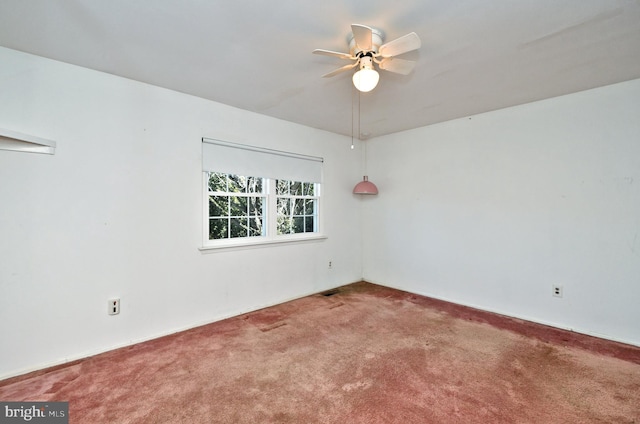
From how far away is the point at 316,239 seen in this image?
457 cm

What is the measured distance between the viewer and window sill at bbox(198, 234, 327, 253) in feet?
11.3

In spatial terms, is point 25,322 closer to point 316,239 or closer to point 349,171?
point 316,239

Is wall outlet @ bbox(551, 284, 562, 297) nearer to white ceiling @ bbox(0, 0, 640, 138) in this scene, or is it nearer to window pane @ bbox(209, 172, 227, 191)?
white ceiling @ bbox(0, 0, 640, 138)

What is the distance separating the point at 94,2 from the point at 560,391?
424 cm

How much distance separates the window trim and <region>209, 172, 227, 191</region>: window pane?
0.34ft

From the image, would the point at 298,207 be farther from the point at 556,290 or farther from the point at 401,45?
the point at 556,290

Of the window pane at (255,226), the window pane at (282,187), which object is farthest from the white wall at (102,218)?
the window pane at (282,187)

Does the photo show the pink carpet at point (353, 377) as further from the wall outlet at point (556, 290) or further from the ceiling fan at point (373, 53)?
the ceiling fan at point (373, 53)

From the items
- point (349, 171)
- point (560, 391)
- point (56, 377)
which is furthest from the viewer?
point (349, 171)

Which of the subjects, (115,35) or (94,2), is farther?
(115,35)

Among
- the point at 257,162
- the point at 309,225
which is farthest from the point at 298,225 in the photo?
the point at 257,162

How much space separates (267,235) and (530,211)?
11.2 feet

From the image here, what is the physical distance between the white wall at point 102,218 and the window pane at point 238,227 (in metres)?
0.26

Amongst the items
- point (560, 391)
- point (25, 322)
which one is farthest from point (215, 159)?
point (560, 391)
